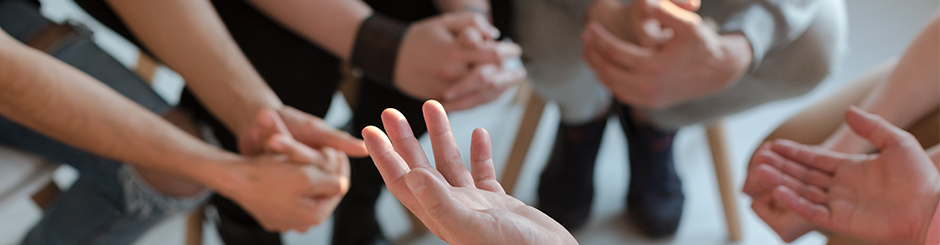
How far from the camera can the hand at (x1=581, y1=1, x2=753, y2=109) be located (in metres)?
0.58

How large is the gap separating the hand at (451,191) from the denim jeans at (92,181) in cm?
34

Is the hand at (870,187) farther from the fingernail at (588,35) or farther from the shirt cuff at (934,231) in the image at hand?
the fingernail at (588,35)

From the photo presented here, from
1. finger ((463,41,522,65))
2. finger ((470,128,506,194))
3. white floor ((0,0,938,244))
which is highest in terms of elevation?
finger ((470,128,506,194))

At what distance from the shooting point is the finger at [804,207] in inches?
18.7

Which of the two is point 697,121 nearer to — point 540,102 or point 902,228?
point 540,102

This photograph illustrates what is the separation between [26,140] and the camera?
52cm

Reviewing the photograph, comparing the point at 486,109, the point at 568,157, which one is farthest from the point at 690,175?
the point at 486,109

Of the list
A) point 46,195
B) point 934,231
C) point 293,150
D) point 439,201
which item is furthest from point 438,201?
point 46,195

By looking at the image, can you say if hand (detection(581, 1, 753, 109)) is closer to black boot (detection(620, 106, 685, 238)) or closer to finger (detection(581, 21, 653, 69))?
finger (detection(581, 21, 653, 69))

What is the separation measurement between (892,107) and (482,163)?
412 millimetres

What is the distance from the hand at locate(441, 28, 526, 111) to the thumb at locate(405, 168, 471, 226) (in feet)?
0.96

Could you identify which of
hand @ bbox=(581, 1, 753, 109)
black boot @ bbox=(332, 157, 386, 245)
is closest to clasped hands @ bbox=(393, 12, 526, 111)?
hand @ bbox=(581, 1, 753, 109)

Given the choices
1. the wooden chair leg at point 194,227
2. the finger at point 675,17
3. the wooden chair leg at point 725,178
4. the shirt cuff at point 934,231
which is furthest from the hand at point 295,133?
the wooden chair leg at point 725,178

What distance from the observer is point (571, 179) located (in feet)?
2.96
